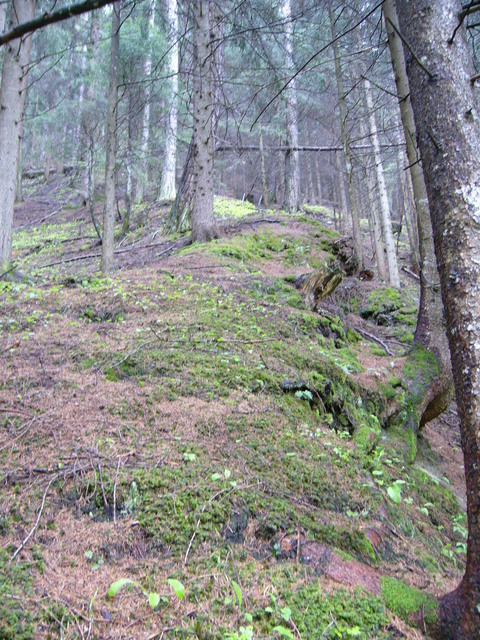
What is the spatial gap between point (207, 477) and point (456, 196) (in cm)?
234

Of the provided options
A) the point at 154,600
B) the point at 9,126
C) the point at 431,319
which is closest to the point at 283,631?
the point at 154,600

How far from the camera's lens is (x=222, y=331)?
550cm

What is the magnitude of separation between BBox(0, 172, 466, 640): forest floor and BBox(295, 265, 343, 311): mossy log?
762 mm

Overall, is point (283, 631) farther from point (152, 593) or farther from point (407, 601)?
point (407, 601)

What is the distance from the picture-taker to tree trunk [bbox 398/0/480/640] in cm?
229

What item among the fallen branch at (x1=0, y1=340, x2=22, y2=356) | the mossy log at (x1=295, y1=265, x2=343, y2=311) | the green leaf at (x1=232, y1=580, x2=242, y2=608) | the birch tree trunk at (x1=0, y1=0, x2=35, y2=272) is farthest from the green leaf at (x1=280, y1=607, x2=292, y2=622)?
the birch tree trunk at (x1=0, y1=0, x2=35, y2=272)

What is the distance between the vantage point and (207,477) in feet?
9.78

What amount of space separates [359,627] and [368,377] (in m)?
3.87

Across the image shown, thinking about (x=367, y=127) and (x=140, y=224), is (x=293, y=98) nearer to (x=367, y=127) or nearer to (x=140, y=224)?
(x=367, y=127)

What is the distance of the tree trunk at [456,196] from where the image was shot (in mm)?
2293

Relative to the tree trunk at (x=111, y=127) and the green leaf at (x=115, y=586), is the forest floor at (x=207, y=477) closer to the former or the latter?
the green leaf at (x=115, y=586)

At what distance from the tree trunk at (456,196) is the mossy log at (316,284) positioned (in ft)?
15.9

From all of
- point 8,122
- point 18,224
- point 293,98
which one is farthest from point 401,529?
point 18,224

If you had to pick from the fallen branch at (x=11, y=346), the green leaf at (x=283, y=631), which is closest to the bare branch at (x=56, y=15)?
the green leaf at (x=283, y=631)
